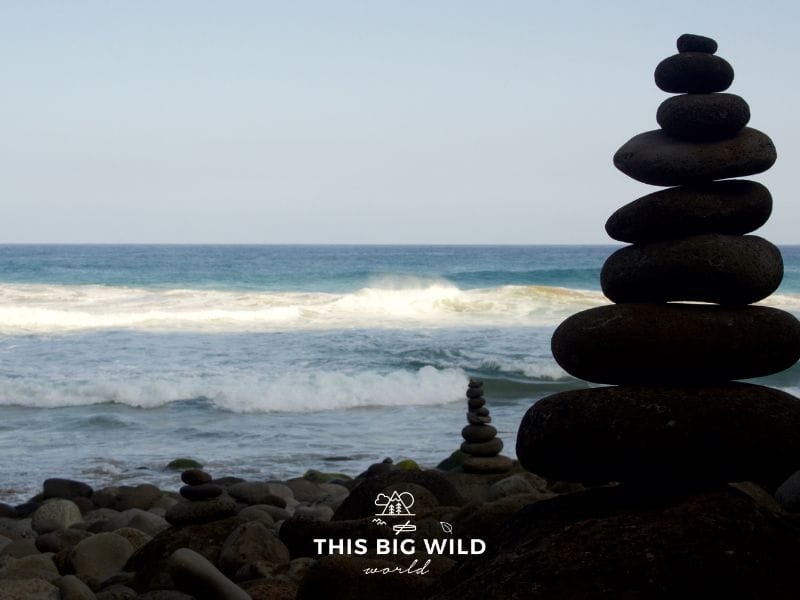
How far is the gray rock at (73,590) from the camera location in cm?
619

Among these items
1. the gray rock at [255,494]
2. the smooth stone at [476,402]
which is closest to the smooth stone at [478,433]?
the smooth stone at [476,402]

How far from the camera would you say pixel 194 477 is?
7793 mm

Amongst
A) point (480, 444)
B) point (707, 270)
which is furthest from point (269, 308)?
point (707, 270)

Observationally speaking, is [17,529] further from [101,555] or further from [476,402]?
[476,402]

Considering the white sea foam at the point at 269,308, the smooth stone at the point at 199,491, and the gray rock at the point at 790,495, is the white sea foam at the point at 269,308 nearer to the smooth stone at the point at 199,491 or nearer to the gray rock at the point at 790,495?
the smooth stone at the point at 199,491

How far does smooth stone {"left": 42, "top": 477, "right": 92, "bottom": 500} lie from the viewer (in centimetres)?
1087

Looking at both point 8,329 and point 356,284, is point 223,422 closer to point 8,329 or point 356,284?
point 8,329

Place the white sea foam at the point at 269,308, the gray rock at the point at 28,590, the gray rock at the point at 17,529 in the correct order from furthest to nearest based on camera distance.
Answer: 1. the white sea foam at the point at 269,308
2. the gray rock at the point at 17,529
3. the gray rock at the point at 28,590

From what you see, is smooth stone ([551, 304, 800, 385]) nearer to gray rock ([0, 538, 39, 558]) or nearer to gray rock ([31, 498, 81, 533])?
gray rock ([0, 538, 39, 558])

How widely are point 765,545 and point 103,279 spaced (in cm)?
4945

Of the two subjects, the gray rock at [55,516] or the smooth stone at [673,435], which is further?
the gray rock at [55,516]

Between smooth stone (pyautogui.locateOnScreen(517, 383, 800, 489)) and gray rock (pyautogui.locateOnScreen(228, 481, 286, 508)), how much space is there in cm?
526

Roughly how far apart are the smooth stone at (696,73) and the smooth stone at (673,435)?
150 centimetres

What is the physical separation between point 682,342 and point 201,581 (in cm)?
284
